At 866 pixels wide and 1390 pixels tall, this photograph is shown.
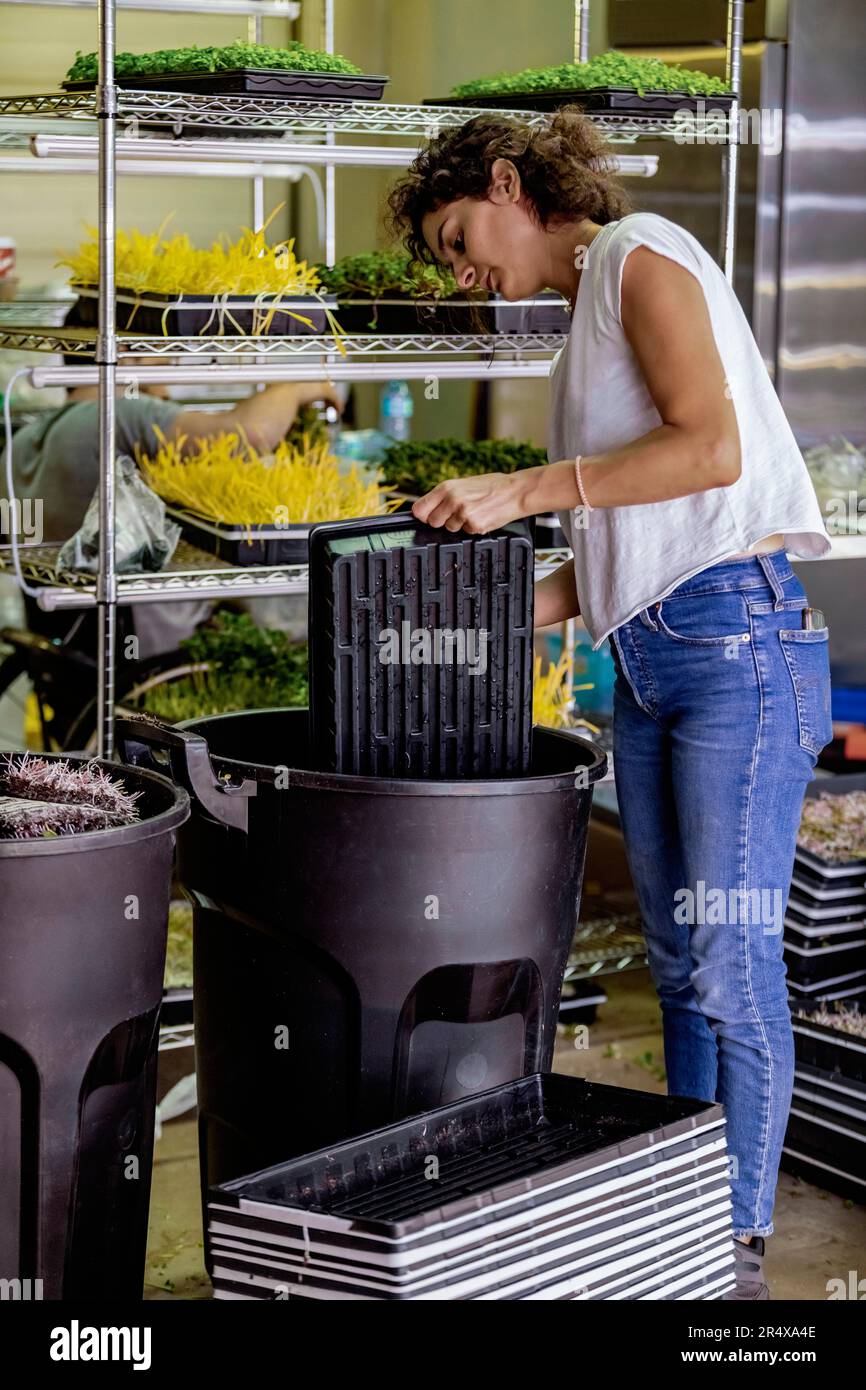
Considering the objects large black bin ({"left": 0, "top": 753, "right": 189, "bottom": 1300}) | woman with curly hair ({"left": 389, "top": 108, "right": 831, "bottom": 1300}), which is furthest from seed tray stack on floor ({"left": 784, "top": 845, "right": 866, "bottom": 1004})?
large black bin ({"left": 0, "top": 753, "right": 189, "bottom": 1300})

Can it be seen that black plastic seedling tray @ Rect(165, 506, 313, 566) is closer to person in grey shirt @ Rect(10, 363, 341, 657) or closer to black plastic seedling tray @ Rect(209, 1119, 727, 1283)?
person in grey shirt @ Rect(10, 363, 341, 657)

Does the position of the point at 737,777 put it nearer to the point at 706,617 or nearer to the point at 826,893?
the point at 706,617

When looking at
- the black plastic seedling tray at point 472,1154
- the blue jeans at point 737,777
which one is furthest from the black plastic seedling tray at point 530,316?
the black plastic seedling tray at point 472,1154

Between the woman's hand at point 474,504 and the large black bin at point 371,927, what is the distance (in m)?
0.31

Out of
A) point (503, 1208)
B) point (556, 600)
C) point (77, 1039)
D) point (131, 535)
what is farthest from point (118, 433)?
point (503, 1208)

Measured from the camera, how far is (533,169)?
2084mm

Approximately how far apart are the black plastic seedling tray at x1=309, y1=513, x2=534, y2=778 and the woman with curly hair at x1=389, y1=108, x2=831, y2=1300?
2.2 inches

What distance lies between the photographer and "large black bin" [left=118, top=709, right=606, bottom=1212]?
6.13 ft

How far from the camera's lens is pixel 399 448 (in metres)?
3.37

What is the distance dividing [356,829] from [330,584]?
0.93ft

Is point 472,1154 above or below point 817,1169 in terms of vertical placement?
above

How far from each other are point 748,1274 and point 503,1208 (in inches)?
25.7

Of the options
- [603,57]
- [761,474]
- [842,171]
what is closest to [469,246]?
[761,474]

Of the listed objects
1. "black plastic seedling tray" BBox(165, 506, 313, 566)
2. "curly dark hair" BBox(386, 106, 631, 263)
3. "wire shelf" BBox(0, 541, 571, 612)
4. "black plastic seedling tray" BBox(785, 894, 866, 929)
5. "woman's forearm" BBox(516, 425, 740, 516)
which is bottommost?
"black plastic seedling tray" BBox(785, 894, 866, 929)
